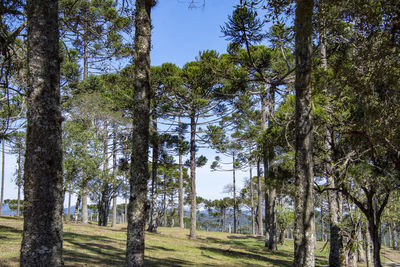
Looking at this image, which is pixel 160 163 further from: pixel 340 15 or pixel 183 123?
pixel 340 15

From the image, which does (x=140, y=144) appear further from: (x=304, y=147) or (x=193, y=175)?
A: (x=193, y=175)

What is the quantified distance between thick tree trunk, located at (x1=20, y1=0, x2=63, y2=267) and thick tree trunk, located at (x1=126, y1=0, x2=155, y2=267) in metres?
1.98

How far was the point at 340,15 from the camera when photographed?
6.12 meters

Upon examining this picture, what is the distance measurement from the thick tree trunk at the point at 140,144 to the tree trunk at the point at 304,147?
276cm

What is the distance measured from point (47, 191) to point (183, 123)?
19016mm

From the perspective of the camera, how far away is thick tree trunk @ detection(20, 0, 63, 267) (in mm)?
A: 2930

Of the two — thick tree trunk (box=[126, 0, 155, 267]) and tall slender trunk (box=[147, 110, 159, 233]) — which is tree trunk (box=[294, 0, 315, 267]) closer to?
thick tree trunk (box=[126, 0, 155, 267])

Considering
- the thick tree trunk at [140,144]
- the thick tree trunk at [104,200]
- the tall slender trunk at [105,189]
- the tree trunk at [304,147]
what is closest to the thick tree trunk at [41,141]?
the thick tree trunk at [140,144]

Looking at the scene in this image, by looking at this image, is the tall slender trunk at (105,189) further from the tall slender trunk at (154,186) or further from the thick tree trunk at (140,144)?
the thick tree trunk at (140,144)

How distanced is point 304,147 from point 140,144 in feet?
9.84

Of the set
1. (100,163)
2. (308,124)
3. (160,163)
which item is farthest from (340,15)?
(160,163)

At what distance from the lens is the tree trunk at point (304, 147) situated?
549 centimetres

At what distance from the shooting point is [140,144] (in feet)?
17.3

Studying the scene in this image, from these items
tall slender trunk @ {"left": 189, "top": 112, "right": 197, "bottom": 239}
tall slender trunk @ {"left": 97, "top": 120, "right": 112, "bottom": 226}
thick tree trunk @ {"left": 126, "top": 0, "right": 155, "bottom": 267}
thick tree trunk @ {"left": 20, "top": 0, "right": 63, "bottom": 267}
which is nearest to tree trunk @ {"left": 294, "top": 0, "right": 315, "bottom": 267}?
thick tree trunk @ {"left": 126, "top": 0, "right": 155, "bottom": 267}
